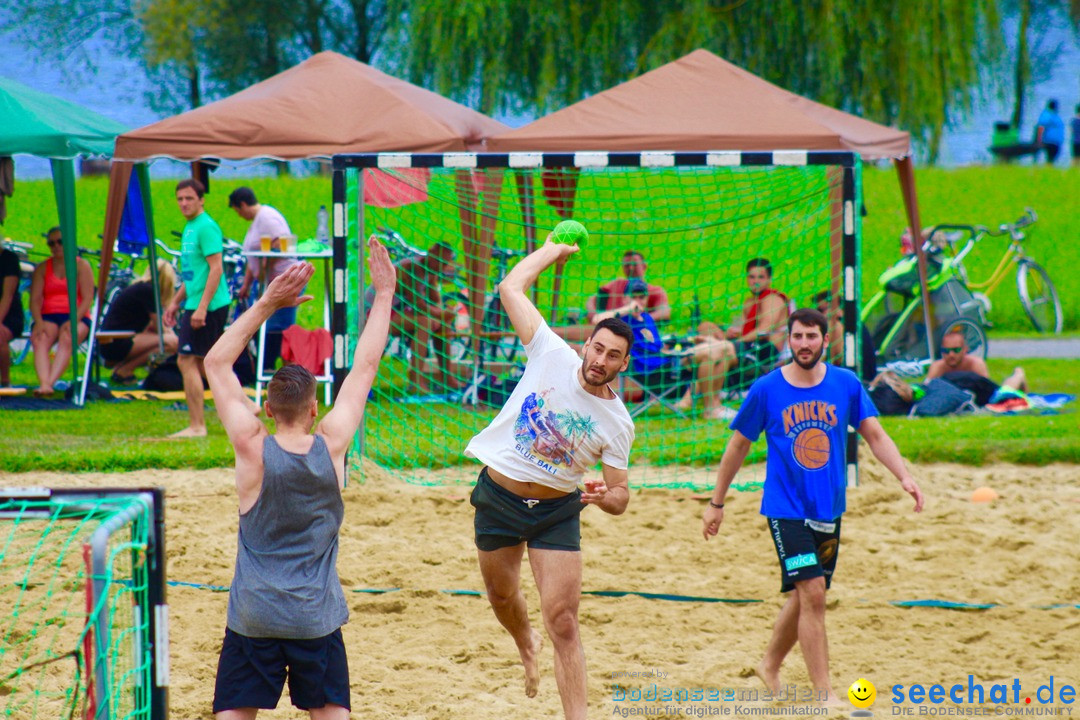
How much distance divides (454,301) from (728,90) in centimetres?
328

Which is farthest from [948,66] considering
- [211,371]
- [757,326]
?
[211,371]

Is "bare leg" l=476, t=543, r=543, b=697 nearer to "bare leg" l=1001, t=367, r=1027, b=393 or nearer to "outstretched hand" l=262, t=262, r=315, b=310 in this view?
"outstretched hand" l=262, t=262, r=315, b=310

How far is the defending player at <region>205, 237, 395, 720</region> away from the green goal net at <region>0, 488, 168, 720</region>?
0.30 metres

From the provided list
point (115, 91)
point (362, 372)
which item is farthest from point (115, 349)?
point (115, 91)

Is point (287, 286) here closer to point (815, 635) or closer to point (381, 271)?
point (381, 271)

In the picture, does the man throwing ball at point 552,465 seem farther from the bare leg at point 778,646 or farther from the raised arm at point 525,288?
the bare leg at point 778,646

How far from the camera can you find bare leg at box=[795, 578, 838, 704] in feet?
15.0

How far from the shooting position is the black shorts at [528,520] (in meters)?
4.40

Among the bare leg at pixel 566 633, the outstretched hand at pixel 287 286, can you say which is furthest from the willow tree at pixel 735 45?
the outstretched hand at pixel 287 286

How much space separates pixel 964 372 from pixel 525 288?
7.41m

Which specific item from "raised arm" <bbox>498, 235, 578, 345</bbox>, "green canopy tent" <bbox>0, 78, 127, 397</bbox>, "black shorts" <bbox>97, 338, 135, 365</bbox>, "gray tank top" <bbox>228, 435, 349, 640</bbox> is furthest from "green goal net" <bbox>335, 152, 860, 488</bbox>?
"gray tank top" <bbox>228, 435, 349, 640</bbox>

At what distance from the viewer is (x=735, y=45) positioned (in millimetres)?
18047

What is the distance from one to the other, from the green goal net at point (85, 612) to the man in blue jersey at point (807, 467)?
7.93 ft

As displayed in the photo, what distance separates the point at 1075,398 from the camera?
36.5 ft
